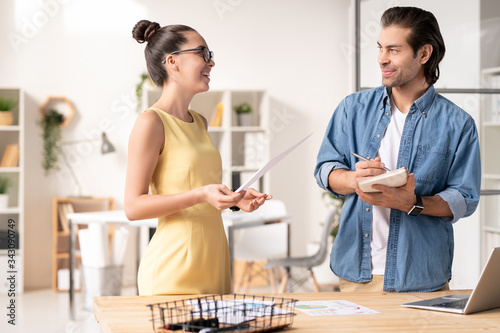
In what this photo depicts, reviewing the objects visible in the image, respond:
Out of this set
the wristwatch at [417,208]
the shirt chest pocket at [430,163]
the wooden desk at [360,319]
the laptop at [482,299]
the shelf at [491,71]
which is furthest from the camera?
the shelf at [491,71]

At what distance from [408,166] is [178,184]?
0.75 metres

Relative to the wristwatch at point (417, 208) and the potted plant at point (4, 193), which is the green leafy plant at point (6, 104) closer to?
the potted plant at point (4, 193)

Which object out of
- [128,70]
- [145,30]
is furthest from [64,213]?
[145,30]

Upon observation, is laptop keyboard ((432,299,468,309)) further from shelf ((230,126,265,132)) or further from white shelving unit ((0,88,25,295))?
white shelving unit ((0,88,25,295))

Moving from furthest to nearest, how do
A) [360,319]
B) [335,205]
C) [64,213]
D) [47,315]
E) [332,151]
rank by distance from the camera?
[335,205] → [64,213] → [47,315] → [332,151] → [360,319]

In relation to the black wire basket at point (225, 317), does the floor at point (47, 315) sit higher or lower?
lower

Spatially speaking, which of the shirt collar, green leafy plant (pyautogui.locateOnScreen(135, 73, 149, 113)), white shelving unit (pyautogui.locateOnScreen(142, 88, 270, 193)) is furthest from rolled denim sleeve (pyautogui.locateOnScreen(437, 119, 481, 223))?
green leafy plant (pyautogui.locateOnScreen(135, 73, 149, 113))

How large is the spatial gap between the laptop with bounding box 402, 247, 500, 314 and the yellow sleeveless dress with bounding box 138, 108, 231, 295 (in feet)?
1.95

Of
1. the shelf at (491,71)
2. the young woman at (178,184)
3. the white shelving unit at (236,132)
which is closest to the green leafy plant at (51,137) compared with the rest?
the white shelving unit at (236,132)

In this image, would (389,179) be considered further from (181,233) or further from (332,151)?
(181,233)

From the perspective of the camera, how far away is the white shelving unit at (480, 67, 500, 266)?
2.98 metres

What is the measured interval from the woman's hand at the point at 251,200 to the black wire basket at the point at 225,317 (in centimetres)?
27

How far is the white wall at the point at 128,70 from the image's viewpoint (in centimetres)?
663

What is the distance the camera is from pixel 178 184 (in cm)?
183
